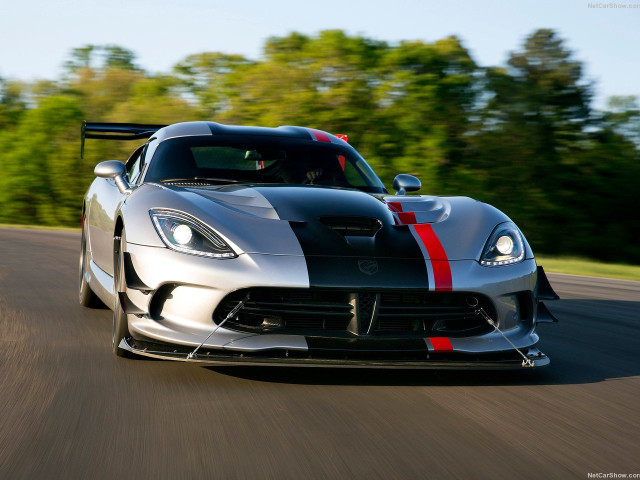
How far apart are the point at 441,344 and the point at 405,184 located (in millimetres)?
2241

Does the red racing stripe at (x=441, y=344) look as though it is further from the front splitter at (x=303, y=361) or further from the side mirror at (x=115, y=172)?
the side mirror at (x=115, y=172)

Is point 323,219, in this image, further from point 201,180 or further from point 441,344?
point 201,180

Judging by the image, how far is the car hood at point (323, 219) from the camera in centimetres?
441

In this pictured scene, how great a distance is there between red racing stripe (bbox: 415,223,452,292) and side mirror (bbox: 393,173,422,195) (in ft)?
5.03

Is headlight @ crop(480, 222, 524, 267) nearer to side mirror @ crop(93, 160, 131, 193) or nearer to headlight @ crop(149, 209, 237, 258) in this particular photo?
headlight @ crop(149, 209, 237, 258)

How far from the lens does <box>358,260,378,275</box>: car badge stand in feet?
14.1

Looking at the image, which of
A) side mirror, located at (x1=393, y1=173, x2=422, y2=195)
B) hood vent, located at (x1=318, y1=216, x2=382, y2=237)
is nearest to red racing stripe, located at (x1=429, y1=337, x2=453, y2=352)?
hood vent, located at (x1=318, y1=216, x2=382, y2=237)

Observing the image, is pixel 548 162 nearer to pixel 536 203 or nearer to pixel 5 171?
pixel 536 203

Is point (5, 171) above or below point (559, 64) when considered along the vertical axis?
below

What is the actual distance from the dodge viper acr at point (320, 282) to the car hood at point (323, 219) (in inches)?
0.4

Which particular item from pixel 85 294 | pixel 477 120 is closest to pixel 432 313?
pixel 85 294

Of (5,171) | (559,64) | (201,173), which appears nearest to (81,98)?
(5,171)

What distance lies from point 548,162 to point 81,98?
4496cm

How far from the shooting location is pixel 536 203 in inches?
1673
